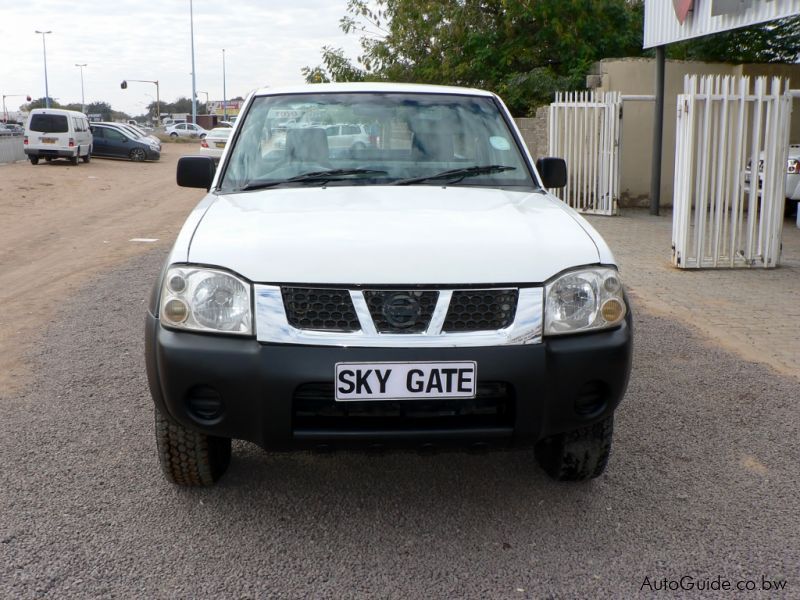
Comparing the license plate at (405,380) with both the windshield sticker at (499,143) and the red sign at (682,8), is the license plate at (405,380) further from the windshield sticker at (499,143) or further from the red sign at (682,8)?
the red sign at (682,8)

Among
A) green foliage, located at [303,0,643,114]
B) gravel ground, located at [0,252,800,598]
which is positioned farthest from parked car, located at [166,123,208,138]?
gravel ground, located at [0,252,800,598]

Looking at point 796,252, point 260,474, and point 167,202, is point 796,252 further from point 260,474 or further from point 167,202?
point 167,202

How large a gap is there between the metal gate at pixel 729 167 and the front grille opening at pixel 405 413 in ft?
21.5

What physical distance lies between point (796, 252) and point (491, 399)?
897cm

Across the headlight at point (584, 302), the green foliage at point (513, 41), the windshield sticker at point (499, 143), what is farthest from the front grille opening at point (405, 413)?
the green foliage at point (513, 41)

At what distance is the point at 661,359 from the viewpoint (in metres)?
5.98

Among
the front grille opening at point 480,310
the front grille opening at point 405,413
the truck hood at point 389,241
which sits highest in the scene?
the truck hood at point 389,241

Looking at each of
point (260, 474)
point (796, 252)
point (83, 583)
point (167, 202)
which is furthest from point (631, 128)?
point (83, 583)

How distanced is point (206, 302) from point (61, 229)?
12494mm

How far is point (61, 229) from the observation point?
14.6 metres

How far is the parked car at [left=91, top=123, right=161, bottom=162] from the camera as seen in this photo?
36250mm

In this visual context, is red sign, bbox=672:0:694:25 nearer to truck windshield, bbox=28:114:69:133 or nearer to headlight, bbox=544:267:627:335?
headlight, bbox=544:267:627:335

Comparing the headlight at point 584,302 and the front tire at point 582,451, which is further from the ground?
the headlight at point 584,302

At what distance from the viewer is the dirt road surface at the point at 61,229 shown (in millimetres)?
7484
